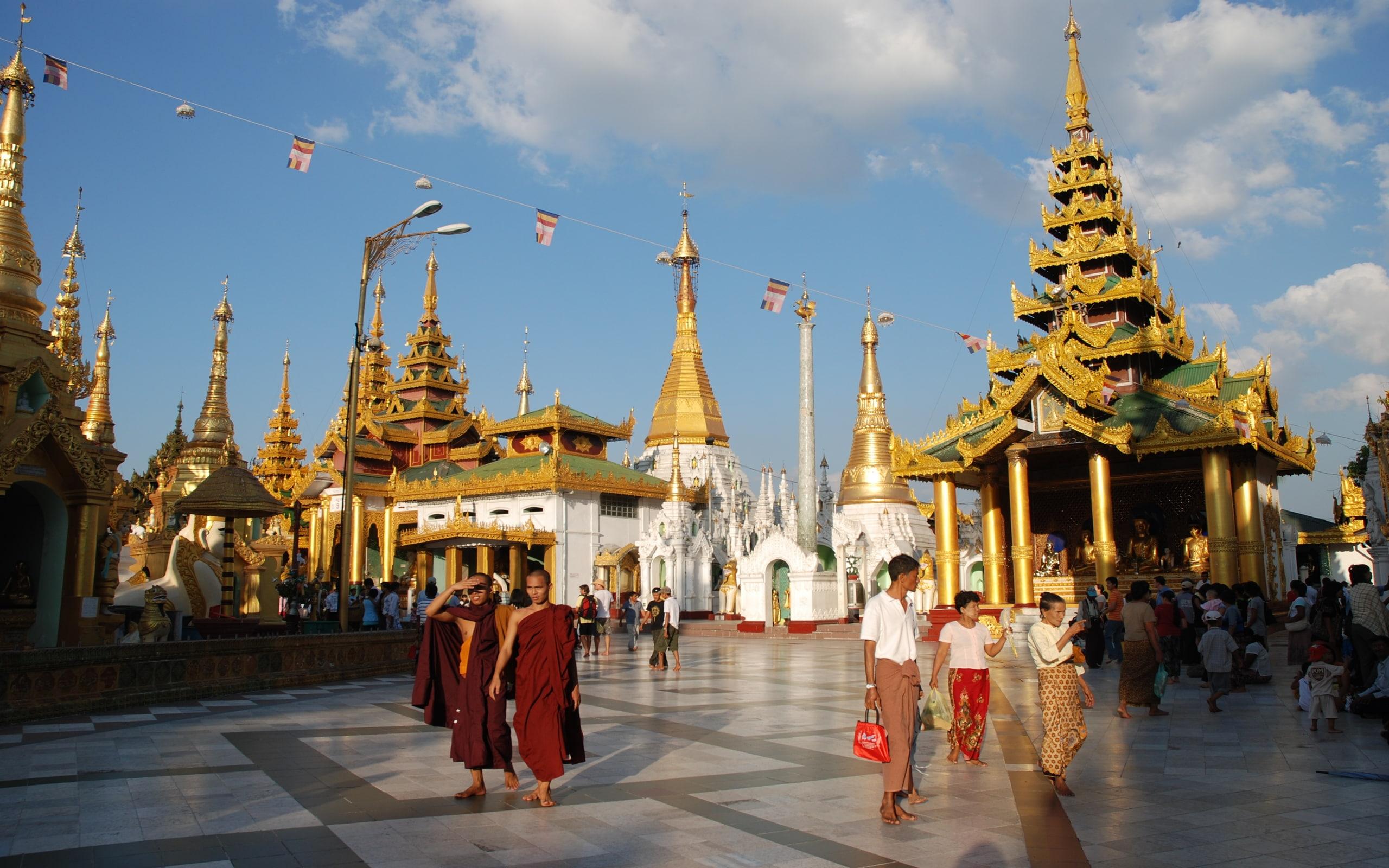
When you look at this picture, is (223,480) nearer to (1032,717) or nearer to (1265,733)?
(1032,717)

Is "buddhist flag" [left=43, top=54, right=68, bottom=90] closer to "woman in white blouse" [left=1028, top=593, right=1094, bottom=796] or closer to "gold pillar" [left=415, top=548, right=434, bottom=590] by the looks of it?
"woman in white blouse" [left=1028, top=593, right=1094, bottom=796]

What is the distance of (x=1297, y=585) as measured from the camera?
→ 1448 centimetres

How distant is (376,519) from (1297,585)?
3589 centimetres

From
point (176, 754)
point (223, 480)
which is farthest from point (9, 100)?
point (176, 754)

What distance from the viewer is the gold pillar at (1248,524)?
2291cm

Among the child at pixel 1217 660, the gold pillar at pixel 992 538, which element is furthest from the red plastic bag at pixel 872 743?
the gold pillar at pixel 992 538

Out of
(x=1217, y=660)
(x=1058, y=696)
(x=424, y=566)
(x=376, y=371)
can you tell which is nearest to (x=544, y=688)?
(x=1058, y=696)

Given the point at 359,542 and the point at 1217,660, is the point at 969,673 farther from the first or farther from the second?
the point at 359,542

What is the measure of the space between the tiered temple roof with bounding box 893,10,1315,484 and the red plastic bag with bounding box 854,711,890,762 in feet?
60.8

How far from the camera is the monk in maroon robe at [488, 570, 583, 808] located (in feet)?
21.7

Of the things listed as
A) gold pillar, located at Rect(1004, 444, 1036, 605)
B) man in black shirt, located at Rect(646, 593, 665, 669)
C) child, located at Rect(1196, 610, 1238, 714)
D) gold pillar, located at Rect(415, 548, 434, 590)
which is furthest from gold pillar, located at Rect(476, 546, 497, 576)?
child, located at Rect(1196, 610, 1238, 714)

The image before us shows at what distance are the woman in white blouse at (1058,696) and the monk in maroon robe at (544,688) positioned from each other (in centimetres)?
305

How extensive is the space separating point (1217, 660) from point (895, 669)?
658cm

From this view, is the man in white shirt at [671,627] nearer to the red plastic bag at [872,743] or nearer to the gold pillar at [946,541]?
the gold pillar at [946,541]
